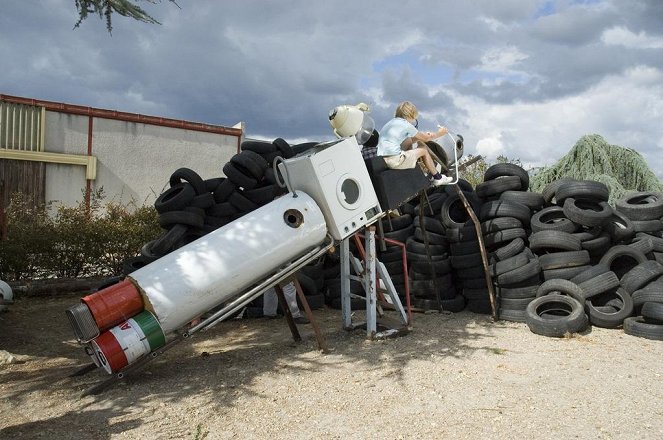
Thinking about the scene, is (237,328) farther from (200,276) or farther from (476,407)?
(476,407)

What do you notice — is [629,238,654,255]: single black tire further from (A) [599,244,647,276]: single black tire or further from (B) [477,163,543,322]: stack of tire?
(B) [477,163,543,322]: stack of tire

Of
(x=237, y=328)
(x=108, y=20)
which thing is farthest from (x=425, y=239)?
(x=108, y=20)

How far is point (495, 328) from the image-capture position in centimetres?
645

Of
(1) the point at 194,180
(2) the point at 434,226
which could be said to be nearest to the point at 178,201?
(1) the point at 194,180

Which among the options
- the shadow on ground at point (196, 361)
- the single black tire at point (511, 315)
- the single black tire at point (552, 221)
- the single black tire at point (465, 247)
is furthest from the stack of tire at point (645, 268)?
the single black tire at point (465, 247)

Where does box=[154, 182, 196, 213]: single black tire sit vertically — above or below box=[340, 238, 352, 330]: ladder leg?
above

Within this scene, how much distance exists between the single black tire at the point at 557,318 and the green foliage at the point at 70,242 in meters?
6.45

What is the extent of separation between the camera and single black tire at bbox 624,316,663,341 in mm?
5926

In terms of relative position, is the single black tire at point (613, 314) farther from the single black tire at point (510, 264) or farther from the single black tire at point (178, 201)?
the single black tire at point (178, 201)

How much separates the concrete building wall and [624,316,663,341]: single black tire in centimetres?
1152

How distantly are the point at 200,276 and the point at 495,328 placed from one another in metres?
3.75

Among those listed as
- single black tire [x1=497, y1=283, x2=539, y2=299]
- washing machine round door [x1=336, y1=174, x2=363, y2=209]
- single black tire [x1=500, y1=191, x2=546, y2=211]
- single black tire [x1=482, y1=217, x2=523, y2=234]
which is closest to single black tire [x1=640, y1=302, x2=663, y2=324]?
single black tire [x1=497, y1=283, x2=539, y2=299]

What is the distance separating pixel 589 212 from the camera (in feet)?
22.6

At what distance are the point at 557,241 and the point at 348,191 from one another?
311 cm
